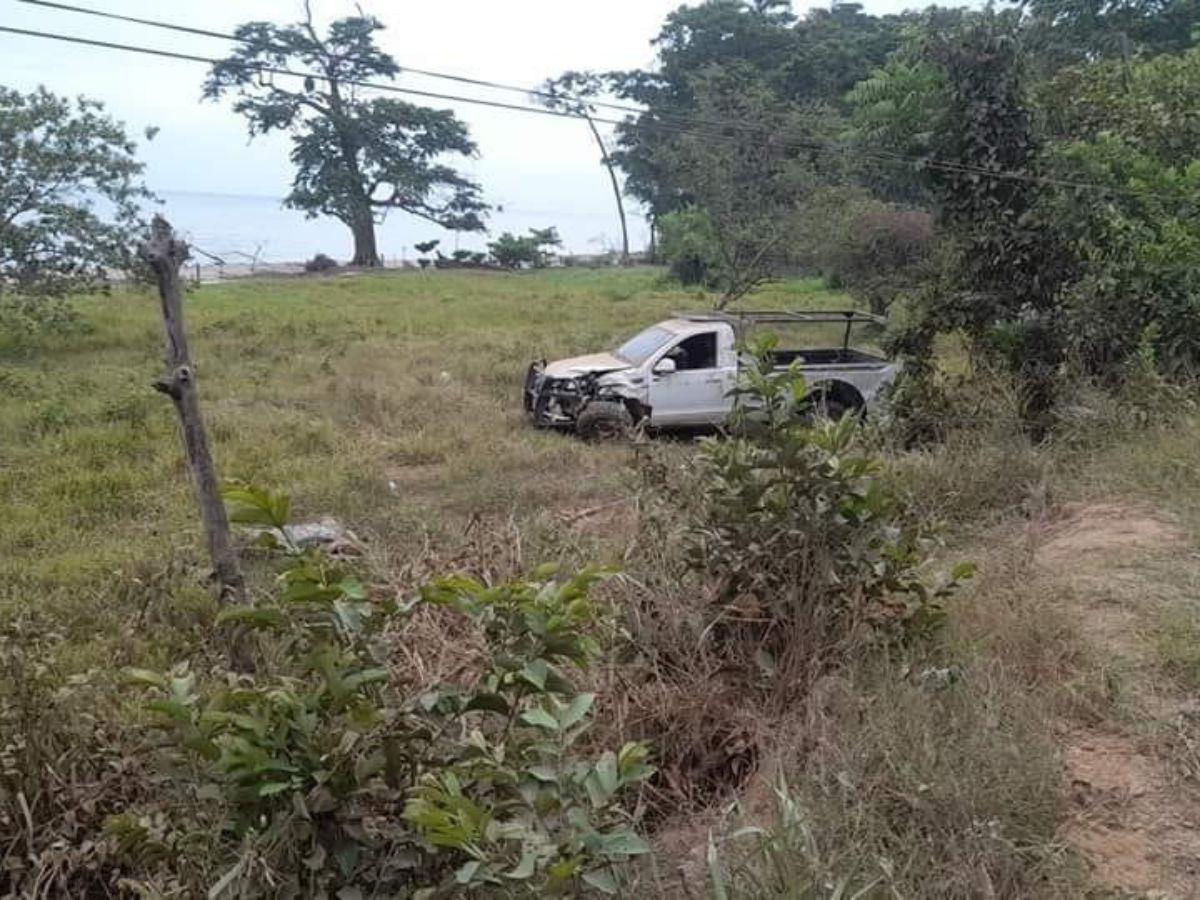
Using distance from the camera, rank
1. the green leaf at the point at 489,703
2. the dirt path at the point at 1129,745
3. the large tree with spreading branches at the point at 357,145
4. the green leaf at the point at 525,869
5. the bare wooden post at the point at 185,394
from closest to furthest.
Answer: the green leaf at the point at 525,869
the green leaf at the point at 489,703
the dirt path at the point at 1129,745
the bare wooden post at the point at 185,394
the large tree with spreading branches at the point at 357,145

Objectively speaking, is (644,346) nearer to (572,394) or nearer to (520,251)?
(572,394)

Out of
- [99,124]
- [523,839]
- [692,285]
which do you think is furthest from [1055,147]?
[692,285]

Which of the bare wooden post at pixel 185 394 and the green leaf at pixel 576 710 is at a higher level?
the bare wooden post at pixel 185 394

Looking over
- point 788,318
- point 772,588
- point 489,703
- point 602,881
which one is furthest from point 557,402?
point 602,881

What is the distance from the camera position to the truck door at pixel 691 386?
10242 mm

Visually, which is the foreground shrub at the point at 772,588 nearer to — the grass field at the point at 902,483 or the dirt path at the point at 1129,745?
the grass field at the point at 902,483

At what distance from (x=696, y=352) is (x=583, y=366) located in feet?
4.16

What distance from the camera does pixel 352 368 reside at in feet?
42.8

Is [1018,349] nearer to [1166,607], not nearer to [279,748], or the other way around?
[1166,607]

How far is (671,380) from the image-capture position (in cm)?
1027

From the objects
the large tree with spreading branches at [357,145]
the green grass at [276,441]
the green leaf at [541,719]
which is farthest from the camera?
the large tree with spreading branches at [357,145]

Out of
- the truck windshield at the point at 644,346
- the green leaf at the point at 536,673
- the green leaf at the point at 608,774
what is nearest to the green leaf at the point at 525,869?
the green leaf at the point at 608,774

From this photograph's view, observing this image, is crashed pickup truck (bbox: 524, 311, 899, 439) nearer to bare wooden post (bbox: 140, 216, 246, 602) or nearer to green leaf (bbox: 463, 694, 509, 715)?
bare wooden post (bbox: 140, 216, 246, 602)

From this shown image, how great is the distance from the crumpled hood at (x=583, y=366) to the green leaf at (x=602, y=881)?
834 centimetres
